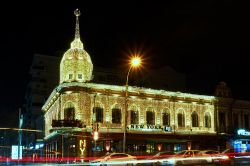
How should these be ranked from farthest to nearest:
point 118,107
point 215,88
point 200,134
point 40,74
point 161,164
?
point 40,74
point 215,88
point 200,134
point 118,107
point 161,164

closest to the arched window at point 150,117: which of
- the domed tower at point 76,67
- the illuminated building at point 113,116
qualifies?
the illuminated building at point 113,116

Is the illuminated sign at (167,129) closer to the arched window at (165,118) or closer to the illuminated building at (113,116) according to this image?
the illuminated building at (113,116)

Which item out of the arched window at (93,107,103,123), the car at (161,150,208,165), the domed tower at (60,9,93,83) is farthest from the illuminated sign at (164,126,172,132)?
the car at (161,150,208,165)

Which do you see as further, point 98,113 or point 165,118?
point 165,118

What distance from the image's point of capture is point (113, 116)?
191 ft

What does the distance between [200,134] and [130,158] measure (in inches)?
1108

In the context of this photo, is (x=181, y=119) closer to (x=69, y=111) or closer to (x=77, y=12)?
(x=69, y=111)

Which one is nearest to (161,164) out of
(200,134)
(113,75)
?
(200,134)

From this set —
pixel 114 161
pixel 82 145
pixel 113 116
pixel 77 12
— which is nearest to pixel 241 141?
pixel 113 116

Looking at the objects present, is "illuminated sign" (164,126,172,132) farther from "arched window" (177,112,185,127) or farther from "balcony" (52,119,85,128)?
"balcony" (52,119,85,128)

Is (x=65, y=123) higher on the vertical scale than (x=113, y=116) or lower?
lower

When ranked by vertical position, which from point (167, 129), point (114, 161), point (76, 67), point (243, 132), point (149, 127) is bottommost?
point (114, 161)

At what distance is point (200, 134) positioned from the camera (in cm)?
6575

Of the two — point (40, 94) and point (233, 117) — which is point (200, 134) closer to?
point (233, 117)
